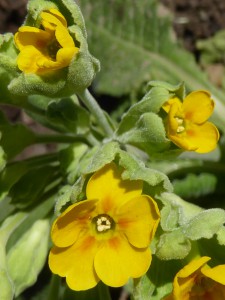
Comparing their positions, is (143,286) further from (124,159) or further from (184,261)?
(124,159)

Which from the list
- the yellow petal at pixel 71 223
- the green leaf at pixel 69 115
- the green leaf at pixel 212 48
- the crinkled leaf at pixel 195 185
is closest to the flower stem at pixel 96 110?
the green leaf at pixel 69 115

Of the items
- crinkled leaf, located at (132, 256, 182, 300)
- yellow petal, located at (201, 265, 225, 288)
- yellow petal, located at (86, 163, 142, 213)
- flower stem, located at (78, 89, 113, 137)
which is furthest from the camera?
flower stem, located at (78, 89, 113, 137)

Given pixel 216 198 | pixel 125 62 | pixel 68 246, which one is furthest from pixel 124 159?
pixel 125 62

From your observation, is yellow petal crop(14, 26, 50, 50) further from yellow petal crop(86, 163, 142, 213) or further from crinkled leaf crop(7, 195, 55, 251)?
crinkled leaf crop(7, 195, 55, 251)

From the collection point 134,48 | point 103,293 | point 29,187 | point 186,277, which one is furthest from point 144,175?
point 134,48

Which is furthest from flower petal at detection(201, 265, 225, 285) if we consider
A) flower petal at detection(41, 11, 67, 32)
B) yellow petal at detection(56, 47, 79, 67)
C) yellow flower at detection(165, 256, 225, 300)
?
flower petal at detection(41, 11, 67, 32)
